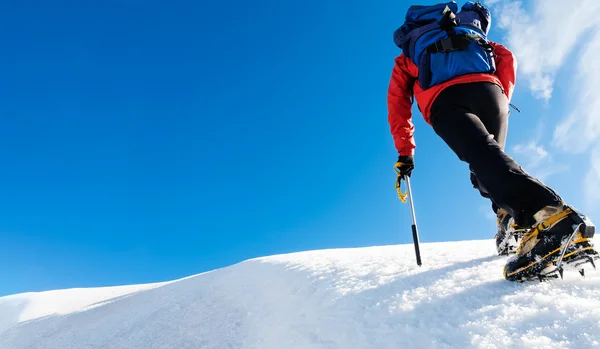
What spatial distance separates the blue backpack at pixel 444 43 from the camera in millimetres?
2912

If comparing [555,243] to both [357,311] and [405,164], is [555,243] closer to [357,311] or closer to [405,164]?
[357,311]

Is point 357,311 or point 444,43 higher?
point 444,43

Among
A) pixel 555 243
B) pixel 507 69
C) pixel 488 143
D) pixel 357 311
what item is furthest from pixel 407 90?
pixel 357 311

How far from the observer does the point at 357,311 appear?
2480 mm

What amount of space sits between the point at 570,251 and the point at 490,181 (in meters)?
0.57

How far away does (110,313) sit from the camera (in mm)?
5191

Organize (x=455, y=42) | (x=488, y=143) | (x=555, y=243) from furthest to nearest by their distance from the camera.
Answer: (x=455, y=42)
(x=488, y=143)
(x=555, y=243)

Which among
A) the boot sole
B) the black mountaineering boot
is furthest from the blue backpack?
the boot sole

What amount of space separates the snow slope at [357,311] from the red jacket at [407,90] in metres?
1.24

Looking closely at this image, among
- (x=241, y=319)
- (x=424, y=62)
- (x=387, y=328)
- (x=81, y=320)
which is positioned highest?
(x=424, y=62)

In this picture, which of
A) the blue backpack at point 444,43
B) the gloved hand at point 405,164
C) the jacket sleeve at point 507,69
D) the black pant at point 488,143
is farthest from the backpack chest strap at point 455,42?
the gloved hand at point 405,164

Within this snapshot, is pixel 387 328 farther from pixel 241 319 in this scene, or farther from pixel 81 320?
pixel 81 320

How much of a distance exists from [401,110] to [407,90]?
21 centimetres

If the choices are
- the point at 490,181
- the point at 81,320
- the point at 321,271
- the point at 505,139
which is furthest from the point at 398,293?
the point at 81,320
